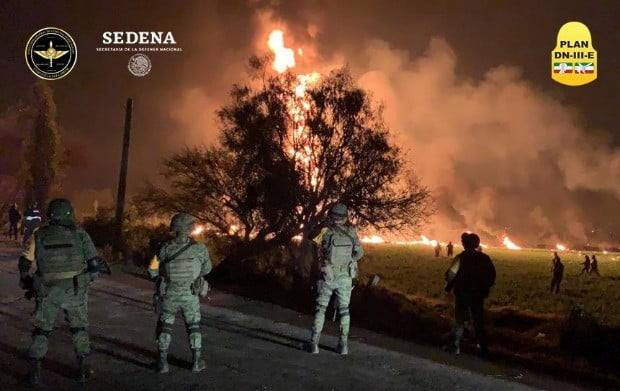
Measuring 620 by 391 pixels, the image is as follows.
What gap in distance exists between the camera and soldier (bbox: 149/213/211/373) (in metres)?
6.01

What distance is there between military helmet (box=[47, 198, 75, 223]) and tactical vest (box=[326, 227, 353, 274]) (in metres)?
3.16

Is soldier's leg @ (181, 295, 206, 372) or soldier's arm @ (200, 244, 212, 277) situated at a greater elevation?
soldier's arm @ (200, 244, 212, 277)

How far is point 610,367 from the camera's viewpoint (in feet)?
29.3

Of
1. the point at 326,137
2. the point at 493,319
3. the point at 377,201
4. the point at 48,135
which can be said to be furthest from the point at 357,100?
the point at 48,135

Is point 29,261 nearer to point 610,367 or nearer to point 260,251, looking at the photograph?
point 610,367

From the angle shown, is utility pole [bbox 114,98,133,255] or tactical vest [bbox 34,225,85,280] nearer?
tactical vest [bbox 34,225,85,280]

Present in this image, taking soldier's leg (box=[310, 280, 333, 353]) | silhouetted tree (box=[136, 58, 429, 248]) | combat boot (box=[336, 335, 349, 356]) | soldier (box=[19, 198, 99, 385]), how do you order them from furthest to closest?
1. silhouetted tree (box=[136, 58, 429, 248])
2. combat boot (box=[336, 335, 349, 356])
3. soldier's leg (box=[310, 280, 333, 353])
4. soldier (box=[19, 198, 99, 385])

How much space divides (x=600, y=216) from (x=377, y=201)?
6256 inches

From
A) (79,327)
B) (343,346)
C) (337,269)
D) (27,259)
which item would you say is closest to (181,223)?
(79,327)

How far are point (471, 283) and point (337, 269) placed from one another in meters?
1.99

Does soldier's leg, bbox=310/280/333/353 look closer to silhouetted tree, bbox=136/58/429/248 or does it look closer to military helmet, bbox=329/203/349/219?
military helmet, bbox=329/203/349/219

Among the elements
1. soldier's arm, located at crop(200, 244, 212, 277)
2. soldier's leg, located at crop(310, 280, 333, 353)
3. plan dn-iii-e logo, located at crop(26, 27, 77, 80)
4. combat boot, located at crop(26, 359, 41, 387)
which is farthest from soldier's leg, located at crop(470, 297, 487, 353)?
plan dn-iii-e logo, located at crop(26, 27, 77, 80)

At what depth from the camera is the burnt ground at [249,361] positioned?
19.1ft

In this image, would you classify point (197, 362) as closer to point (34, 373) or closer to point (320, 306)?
point (34, 373)
